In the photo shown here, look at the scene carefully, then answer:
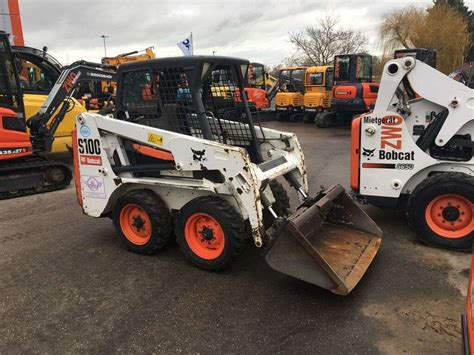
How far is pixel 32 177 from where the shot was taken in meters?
7.21

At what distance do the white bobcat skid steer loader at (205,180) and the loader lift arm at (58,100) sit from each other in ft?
11.9

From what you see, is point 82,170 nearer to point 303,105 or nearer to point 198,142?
point 198,142

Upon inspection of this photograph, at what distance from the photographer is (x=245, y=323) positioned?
3.20 metres

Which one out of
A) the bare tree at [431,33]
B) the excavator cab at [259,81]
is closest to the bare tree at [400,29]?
the bare tree at [431,33]

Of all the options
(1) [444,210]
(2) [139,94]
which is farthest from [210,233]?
(1) [444,210]

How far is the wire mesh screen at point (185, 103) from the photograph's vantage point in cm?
409

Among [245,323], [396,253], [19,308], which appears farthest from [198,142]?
[396,253]

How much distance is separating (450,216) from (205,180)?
8.63 feet

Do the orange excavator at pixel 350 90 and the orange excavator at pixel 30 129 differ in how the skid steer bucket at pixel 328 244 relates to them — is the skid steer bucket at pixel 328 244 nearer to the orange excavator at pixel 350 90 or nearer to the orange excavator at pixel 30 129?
the orange excavator at pixel 30 129

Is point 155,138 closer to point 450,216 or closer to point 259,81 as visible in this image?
point 450,216

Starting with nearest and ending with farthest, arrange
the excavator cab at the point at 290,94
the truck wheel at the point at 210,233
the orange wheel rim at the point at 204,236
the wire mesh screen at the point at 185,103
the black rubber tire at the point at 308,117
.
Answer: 1. the truck wheel at the point at 210,233
2. the orange wheel rim at the point at 204,236
3. the wire mesh screen at the point at 185,103
4. the black rubber tire at the point at 308,117
5. the excavator cab at the point at 290,94

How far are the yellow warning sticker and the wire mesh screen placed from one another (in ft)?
0.92

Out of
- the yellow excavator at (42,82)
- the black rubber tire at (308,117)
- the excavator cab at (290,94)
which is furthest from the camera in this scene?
the excavator cab at (290,94)

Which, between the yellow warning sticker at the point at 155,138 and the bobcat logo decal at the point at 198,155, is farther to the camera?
the yellow warning sticker at the point at 155,138
